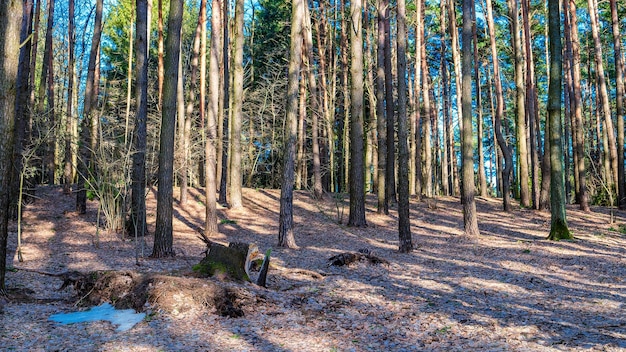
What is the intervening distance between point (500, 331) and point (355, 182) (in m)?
9.03

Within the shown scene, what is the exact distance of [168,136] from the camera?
1025 cm

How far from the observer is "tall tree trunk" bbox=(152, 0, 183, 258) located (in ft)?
33.3

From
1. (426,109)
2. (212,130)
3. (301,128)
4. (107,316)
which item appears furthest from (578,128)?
(107,316)

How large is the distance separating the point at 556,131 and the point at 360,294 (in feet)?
26.1

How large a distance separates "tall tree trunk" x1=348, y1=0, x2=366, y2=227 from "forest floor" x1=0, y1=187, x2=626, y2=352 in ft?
2.38

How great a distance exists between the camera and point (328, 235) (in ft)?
48.1

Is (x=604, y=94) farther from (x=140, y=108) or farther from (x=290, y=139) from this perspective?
(x=140, y=108)

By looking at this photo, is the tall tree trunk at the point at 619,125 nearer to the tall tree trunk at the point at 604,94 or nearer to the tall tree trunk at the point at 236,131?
the tall tree trunk at the point at 604,94

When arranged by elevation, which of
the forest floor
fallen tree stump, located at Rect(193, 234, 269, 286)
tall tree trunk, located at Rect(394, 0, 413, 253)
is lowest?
the forest floor

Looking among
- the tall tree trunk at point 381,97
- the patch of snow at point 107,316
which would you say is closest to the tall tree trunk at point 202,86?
the tall tree trunk at point 381,97

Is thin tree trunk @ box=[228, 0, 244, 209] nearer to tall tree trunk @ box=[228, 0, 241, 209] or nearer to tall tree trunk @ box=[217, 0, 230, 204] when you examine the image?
tall tree trunk @ box=[228, 0, 241, 209]

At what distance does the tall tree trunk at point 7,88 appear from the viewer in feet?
21.3

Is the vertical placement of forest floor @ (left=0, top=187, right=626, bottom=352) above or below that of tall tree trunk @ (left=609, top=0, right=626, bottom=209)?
below

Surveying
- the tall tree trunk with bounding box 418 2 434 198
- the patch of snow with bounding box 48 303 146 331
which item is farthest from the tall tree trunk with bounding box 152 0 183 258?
Result: the tall tree trunk with bounding box 418 2 434 198
